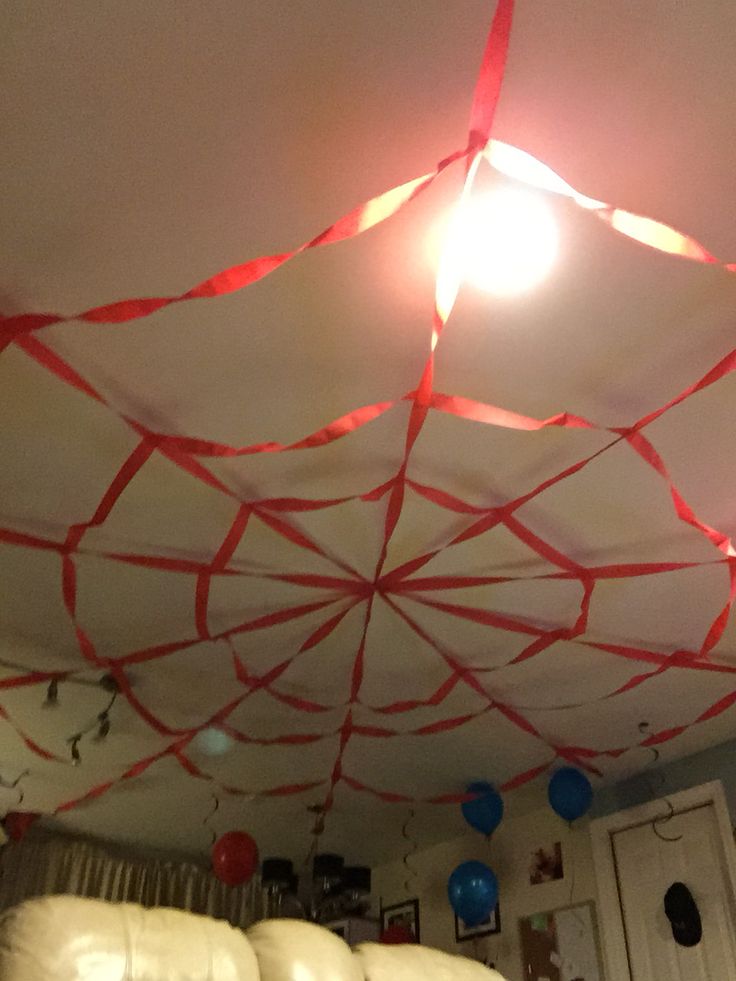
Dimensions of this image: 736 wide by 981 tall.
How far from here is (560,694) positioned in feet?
9.48

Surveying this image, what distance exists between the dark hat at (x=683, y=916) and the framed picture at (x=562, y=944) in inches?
14.2

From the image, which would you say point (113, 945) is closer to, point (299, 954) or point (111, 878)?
point (299, 954)

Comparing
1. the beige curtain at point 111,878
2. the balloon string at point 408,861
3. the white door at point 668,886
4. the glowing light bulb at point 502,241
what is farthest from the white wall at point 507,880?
the glowing light bulb at point 502,241

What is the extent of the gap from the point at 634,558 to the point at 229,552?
1.02m

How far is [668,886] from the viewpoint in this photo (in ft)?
10.4

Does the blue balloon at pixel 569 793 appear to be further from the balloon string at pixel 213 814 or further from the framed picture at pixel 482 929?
the balloon string at pixel 213 814

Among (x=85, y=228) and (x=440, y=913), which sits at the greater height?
(x=85, y=228)

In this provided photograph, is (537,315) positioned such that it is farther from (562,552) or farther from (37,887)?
(37,887)

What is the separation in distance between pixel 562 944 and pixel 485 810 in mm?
611

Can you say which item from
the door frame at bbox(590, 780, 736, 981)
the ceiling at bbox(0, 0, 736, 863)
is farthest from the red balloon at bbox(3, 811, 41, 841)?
the door frame at bbox(590, 780, 736, 981)

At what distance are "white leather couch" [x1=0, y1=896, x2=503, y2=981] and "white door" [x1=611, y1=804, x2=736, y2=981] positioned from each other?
6.04ft

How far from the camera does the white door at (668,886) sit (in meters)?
2.98

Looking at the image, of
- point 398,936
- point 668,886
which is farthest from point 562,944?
point 398,936

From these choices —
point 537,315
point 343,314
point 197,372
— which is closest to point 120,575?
point 197,372
